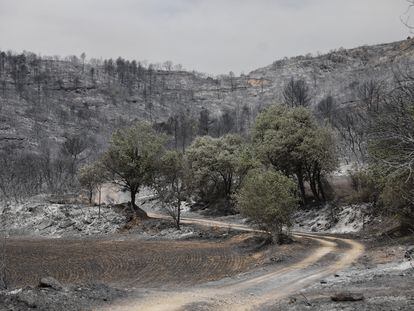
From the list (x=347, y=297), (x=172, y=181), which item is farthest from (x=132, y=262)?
(x=172, y=181)

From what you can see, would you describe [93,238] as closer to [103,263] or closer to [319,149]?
[103,263]

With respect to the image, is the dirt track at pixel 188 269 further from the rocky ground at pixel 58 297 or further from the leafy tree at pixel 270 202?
→ the leafy tree at pixel 270 202

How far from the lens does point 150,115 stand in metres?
172

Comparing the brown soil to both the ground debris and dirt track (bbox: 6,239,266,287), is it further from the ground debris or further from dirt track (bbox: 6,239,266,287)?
the ground debris

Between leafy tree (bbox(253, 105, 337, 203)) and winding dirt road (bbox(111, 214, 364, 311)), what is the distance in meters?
20.1

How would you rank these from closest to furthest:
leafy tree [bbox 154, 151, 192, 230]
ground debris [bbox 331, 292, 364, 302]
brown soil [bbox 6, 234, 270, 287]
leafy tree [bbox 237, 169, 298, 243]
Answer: ground debris [bbox 331, 292, 364, 302] → brown soil [bbox 6, 234, 270, 287] → leafy tree [bbox 237, 169, 298, 243] → leafy tree [bbox 154, 151, 192, 230]

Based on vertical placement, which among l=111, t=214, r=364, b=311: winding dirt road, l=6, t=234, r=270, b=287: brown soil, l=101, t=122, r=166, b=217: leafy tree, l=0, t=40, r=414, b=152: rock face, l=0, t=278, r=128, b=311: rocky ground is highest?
l=0, t=40, r=414, b=152: rock face

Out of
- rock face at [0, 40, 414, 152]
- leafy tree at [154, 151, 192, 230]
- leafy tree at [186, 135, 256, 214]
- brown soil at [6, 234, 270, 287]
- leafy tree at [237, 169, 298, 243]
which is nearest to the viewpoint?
brown soil at [6, 234, 270, 287]

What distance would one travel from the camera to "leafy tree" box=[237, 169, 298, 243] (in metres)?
27.8

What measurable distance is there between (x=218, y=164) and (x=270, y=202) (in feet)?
96.0

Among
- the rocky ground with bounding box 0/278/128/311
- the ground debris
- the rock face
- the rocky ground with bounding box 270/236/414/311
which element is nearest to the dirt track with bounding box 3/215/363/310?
the rocky ground with bounding box 0/278/128/311

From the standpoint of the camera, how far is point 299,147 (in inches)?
1750

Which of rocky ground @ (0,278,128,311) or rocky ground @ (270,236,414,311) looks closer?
rocky ground @ (270,236,414,311)

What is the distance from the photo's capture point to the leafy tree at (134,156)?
47375 millimetres
